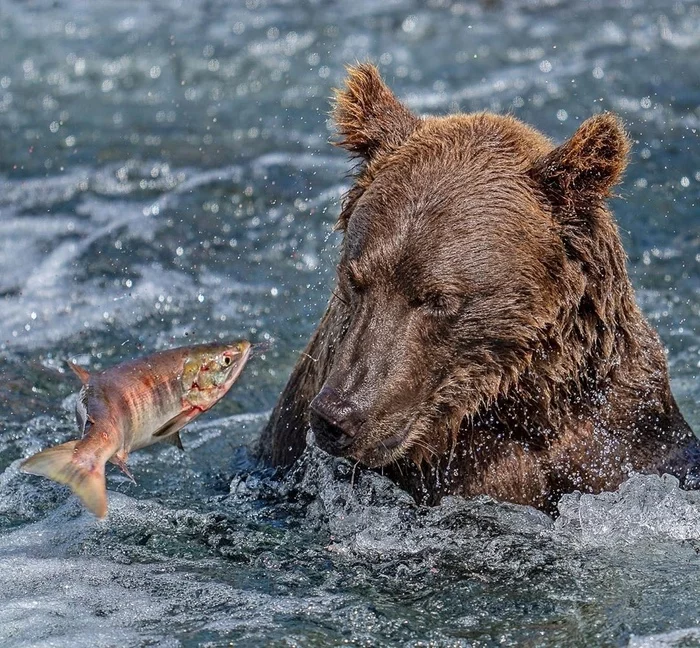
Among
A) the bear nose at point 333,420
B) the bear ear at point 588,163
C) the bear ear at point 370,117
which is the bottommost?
the bear nose at point 333,420

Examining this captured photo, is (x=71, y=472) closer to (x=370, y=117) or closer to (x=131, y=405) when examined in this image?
(x=131, y=405)

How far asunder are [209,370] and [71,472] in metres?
1.02

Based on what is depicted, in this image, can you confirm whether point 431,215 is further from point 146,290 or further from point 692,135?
point 692,135

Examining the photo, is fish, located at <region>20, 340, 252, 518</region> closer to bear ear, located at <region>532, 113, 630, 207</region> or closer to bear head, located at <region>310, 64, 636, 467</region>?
bear head, located at <region>310, 64, 636, 467</region>

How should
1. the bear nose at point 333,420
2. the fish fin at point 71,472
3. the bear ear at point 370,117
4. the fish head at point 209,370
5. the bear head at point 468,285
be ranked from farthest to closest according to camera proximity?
the bear ear at point 370,117, the fish head at point 209,370, the bear head at point 468,285, the bear nose at point 333,420, the fish fin at point 71,472

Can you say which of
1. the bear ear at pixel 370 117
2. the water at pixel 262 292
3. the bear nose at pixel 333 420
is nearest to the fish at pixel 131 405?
the bear nose at pixel 333 420

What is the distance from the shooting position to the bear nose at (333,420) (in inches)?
194

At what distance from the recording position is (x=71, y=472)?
14.7 feet

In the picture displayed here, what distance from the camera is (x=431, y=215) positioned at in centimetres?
524

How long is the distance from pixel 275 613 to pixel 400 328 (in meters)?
1.25

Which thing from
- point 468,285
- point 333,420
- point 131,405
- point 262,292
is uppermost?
point 468,285

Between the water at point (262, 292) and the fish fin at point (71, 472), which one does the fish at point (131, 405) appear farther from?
the water at point (262, 292)

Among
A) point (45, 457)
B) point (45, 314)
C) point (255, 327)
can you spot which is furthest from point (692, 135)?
point (45, 457)

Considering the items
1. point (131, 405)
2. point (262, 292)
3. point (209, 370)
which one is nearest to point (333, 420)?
point (209, 370)
